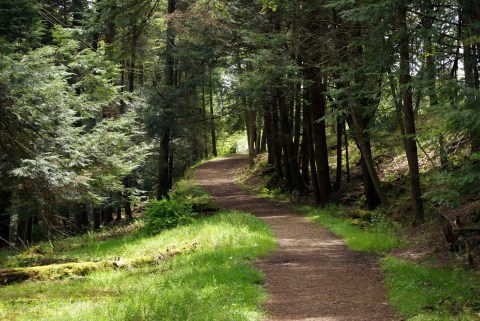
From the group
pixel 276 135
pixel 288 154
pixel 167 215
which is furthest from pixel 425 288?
pixel 276 135

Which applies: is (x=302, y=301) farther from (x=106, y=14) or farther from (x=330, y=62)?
(x=330, y=62)

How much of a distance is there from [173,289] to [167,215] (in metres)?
9.24

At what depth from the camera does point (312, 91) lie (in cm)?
1888

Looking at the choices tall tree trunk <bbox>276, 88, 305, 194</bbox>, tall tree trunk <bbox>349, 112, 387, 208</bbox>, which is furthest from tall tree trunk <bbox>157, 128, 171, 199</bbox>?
tall tree trunk <bbox>349, 112, 387, 208</bbox>

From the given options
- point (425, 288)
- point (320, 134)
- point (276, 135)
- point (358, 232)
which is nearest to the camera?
point (425, 288)

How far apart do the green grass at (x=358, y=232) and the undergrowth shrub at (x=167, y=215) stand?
15.3 ft

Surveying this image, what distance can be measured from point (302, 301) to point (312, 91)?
12603mm

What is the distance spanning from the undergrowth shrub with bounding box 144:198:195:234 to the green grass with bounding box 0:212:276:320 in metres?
2.78

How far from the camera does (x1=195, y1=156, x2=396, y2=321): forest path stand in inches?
272

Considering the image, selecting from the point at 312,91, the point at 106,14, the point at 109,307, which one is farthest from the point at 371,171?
the point at 109,307

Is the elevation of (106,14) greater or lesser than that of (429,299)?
greater

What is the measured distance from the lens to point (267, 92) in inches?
705

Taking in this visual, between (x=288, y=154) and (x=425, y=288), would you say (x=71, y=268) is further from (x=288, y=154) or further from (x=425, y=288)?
(x=288, y=154)

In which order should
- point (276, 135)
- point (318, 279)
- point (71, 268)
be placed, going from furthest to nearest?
point (276, 135)
point (71, 268)
point (318, 279)
